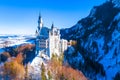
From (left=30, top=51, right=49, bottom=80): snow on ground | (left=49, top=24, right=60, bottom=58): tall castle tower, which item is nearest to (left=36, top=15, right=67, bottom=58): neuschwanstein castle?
Answer: (left=49, top=24, right=60, bottom=58): tall castle tower

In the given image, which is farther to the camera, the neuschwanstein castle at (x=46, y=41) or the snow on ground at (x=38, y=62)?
the neuschwanstein castle at (x=46, y=41)

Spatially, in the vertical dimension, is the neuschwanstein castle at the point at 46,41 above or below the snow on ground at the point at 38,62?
above

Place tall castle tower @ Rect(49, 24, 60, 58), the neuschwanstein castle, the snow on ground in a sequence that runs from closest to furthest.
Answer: the snow on ground < the neuschwanstein castle < tall castle tower @ Rect(49, 24, 60, 58)

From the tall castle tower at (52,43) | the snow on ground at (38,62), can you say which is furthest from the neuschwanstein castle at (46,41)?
the snow on ground at (38,62)

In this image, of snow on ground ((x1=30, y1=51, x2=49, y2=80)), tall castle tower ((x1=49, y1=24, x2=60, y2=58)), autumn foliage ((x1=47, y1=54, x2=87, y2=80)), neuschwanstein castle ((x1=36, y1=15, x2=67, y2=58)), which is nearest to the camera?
snow on ground ((x1=30, y1=51, x2=49, y2=80))

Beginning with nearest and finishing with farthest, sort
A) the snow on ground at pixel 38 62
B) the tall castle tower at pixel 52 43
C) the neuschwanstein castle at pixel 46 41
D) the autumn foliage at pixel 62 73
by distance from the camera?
1. the snow on ground at pixel 38 62
2. the autumn foliage at pixel 62 73
3. the neuschwanstein castle at pixel 46 41
4. the tall castle tower at pixel 52 43

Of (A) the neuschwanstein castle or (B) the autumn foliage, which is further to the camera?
(A) the neuschwanstein castle

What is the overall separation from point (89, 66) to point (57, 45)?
20.3 m

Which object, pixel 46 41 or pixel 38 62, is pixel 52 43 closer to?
pixel 46 41

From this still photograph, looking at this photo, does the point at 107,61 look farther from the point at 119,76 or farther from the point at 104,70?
the point at 119,76

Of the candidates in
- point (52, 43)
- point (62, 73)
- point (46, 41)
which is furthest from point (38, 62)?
point (52, 43)

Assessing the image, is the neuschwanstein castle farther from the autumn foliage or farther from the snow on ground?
the autumn foliage

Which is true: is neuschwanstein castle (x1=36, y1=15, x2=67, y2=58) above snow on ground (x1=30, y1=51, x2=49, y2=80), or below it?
above

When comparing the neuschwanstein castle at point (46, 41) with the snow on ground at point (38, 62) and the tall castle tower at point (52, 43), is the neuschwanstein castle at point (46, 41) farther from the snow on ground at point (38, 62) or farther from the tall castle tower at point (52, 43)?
the snow on ground at point (38, 62)
